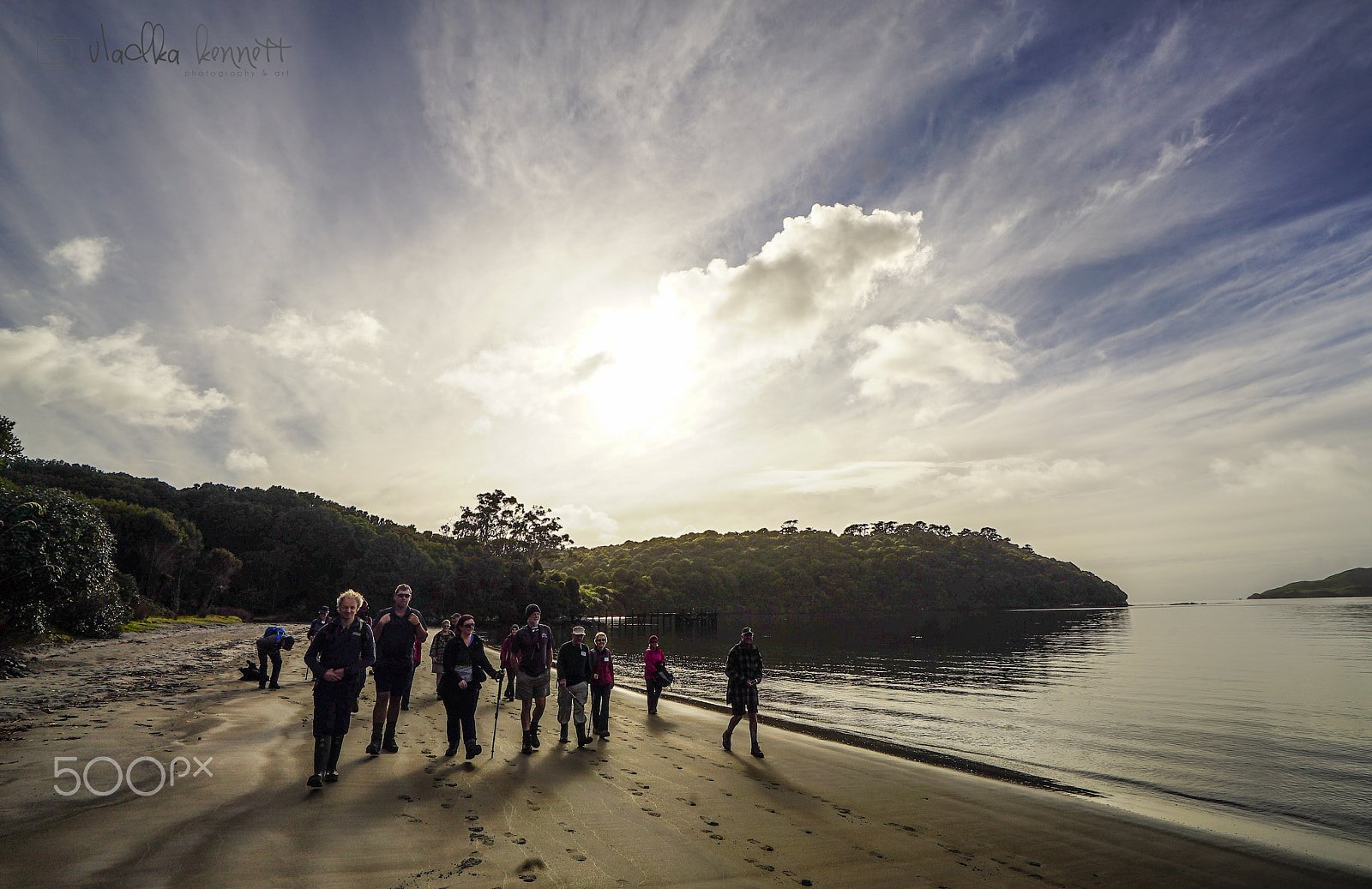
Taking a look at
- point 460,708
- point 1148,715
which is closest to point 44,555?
point 460,708

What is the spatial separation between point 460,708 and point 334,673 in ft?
8.52

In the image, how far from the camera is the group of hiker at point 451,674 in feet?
24.8

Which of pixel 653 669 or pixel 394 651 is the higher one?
pixel 394 651

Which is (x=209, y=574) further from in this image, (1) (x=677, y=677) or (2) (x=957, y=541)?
(2) (x=957, y=541)

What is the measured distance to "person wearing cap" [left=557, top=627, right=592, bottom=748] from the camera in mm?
11096

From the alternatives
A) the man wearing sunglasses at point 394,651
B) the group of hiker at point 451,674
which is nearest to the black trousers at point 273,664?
the group of hiker at point 451,674

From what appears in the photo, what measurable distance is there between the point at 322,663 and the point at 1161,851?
11.2m

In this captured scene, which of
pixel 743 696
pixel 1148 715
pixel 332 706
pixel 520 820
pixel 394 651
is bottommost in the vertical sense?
pixel 1148 715

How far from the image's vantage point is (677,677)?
3338 cm

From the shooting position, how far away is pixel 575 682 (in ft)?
36.7

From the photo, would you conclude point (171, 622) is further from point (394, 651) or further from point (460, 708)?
point (394, 651)

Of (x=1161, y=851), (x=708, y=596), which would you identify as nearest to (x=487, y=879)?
(x=1161, y=851)

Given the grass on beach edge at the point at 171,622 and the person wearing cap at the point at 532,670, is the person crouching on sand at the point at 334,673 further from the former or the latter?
the grass on beach edge at the point at 171,622

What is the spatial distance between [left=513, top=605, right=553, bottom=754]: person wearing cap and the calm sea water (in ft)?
36.5
